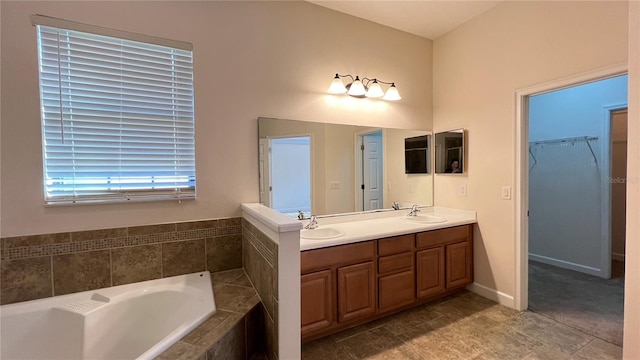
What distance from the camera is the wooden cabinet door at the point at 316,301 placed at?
190 centimetres

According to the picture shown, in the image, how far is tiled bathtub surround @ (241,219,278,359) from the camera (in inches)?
60.7

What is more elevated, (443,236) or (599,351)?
(443,236)

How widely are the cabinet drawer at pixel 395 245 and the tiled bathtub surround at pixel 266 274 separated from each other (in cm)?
97

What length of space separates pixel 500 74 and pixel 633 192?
1.41 meters

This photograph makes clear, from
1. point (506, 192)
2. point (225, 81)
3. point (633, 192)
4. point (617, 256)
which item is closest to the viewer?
point (633, 192)

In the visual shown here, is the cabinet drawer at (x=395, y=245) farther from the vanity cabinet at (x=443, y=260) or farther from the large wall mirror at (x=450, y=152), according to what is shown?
the large wall mirror at (x=450, y=152)

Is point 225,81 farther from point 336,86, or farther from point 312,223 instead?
point 312,223

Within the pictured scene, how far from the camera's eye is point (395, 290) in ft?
7.55

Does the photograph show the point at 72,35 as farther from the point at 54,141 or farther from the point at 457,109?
the point at 457,109

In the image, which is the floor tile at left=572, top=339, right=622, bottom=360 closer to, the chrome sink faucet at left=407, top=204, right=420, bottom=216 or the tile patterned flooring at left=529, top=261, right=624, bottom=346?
the tile patterned flooring at left=529, top=261, right=624, bottom=346

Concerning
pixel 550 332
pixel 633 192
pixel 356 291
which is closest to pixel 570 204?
pixel 550 332

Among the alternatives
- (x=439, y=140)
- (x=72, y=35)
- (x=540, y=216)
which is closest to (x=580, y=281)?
(x=540, y=216)

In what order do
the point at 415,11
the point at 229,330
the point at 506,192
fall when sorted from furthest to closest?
the point at 415,11 < the point at 506,192 < the point at 229,330

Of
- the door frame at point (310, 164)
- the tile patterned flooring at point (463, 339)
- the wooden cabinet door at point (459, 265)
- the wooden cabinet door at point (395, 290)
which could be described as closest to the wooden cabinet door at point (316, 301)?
the tile patterned flooring at point (463, 339)
